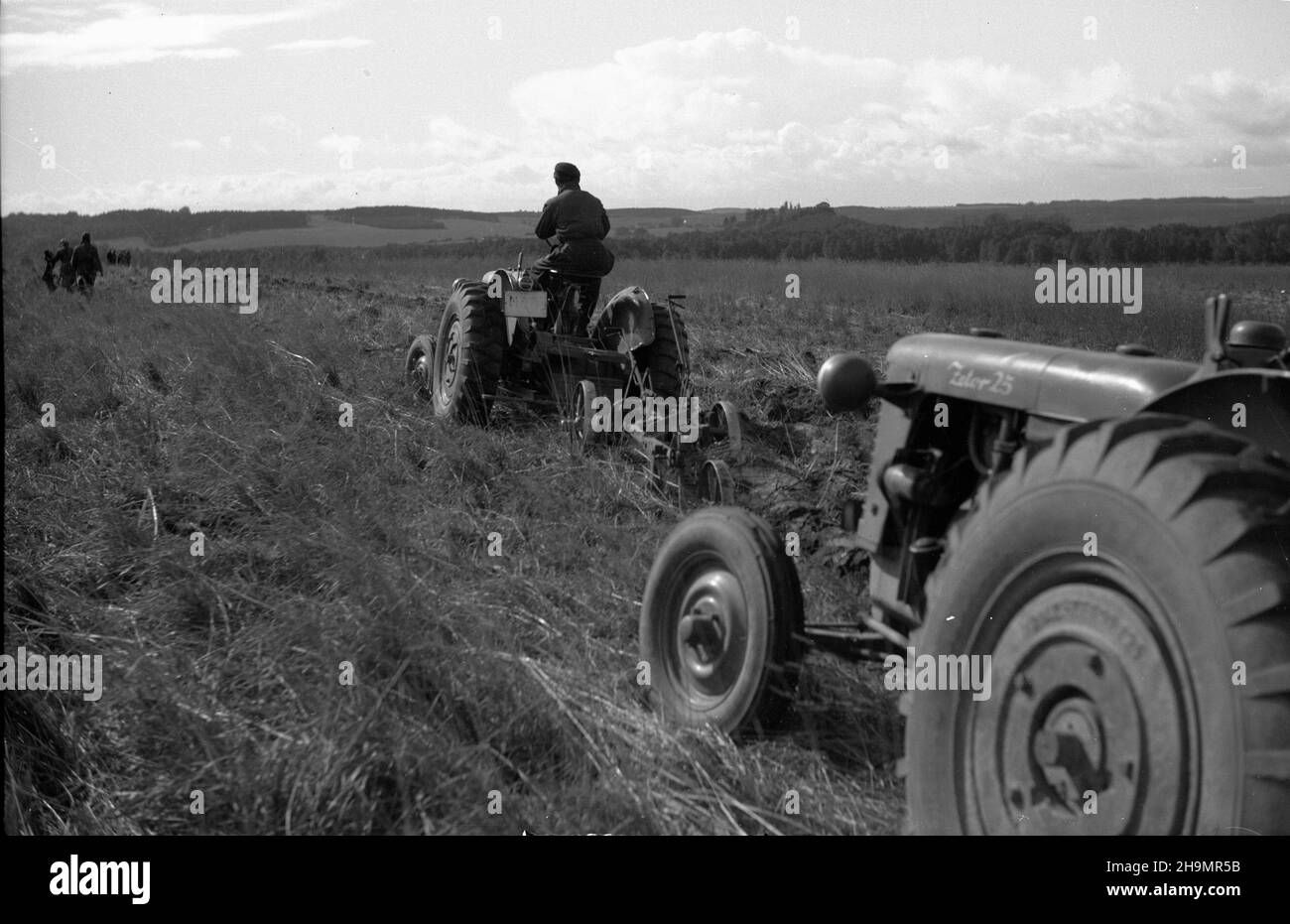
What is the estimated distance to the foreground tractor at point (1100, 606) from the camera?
6.47 ft

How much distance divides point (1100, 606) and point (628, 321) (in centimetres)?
620

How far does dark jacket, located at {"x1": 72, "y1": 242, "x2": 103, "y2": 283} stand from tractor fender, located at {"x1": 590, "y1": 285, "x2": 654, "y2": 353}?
13.4 metres

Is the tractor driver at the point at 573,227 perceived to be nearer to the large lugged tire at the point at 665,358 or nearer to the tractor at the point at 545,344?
the tractor at the point at 545,344

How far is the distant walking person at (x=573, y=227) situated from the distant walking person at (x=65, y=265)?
13242mm

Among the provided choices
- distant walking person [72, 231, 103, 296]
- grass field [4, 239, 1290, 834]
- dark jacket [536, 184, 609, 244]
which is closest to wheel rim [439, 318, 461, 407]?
grass field [4, 239, 1290, 834]

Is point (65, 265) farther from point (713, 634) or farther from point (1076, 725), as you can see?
point (1076, 725)

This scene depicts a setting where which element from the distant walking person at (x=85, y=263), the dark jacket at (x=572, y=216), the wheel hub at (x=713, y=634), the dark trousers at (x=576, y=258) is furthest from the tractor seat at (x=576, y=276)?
the distant walking person at (x=85, y=263)

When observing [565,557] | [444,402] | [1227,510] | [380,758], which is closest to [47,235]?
[444,402]

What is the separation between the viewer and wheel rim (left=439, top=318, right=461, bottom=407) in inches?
332

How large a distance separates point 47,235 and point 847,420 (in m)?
20.0

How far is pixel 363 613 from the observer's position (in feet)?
13.0

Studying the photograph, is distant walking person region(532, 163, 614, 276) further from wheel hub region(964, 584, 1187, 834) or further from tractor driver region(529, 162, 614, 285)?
wheel hub region(964, 584, 1187, 834)

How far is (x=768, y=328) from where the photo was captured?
15.4 m
